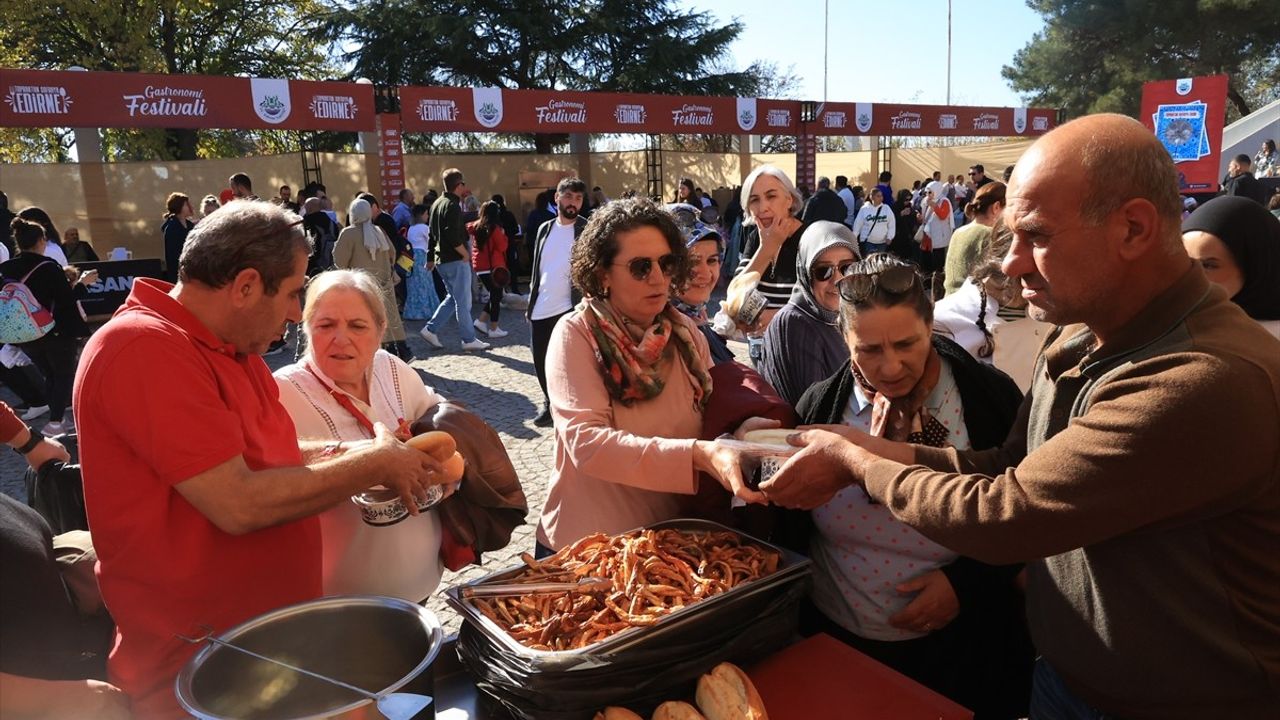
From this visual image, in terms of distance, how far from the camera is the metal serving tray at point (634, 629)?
145cm

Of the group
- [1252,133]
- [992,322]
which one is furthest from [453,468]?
[1252,133]

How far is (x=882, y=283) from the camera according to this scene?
217 cm

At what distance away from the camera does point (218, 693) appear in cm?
145

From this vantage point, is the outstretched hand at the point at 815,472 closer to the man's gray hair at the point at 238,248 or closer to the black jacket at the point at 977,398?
the black jacket at the point at 977,398

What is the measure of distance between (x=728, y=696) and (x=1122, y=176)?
4.02ft

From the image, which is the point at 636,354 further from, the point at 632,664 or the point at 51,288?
the point at 51,288

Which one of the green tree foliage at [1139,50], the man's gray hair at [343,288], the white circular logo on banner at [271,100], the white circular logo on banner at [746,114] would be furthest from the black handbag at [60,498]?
the green tree foliage at [1139,50]

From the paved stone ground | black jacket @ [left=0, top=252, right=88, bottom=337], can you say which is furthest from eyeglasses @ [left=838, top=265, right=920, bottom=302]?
black jacket @ [left=0, top=252, right=88, bottom=337]

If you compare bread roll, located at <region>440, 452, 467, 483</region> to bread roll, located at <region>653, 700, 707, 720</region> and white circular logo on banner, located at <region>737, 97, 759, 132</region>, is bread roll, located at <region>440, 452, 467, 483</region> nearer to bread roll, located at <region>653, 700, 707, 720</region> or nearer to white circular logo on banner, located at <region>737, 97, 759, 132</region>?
bread roll, located at <region>653, 700, 707, 720</region>

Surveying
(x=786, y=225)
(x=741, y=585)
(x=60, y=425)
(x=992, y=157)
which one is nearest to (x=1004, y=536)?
(x=741, y=585)

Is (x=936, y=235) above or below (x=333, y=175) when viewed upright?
below

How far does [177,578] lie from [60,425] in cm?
666

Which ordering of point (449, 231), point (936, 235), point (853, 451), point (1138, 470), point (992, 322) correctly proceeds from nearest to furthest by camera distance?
1. point (1138, 470)
2. point (853, 451)
3. point (992, 322)
4. point (449, 231)
5. point (936, 235)

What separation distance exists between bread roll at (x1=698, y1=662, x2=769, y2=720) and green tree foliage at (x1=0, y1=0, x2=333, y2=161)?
2595 cm
